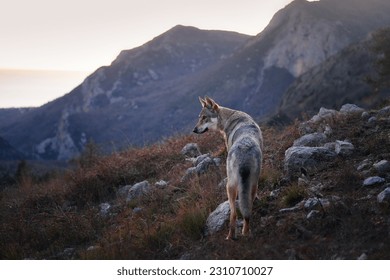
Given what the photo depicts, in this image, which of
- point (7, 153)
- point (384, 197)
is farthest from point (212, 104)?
point (7, 153)

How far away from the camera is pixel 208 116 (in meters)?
9.52

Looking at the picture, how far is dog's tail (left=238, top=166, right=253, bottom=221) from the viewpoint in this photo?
5508 mm

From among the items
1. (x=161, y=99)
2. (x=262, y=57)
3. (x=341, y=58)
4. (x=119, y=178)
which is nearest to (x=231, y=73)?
(x=262, y=57)

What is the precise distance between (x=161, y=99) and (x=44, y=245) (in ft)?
516

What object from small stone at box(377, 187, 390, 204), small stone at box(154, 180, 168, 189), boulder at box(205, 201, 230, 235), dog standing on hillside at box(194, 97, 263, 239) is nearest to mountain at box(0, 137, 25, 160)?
small stone at box(154, 180, 168, 189)

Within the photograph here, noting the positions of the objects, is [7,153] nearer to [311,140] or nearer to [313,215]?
[311,140]

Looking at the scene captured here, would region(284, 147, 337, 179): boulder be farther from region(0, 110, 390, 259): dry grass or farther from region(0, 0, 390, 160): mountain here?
region(0, 0, 390, 160): mountain

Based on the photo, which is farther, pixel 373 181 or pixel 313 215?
pixel 373 181

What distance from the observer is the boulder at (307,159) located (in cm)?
796

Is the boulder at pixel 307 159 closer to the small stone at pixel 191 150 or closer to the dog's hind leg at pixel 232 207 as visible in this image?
the dog's hind leg at pixel 232 207

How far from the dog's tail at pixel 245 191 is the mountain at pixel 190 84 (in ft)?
294

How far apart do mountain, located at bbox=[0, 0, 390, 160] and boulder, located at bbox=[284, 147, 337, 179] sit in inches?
3407

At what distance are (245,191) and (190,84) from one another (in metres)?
157
